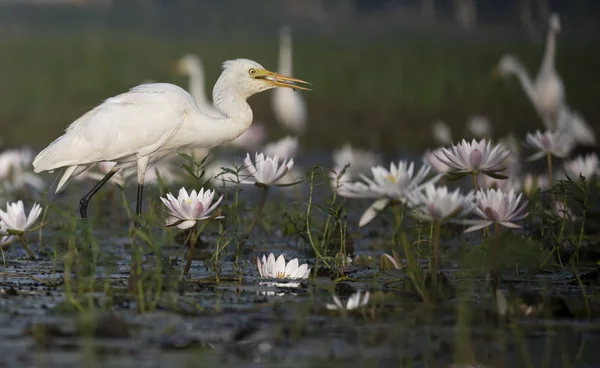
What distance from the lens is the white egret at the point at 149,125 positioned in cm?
750

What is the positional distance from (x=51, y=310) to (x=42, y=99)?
16.4 m

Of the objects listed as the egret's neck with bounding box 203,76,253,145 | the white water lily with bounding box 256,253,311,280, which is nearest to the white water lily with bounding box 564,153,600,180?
the egret's neck with bounding box 203,76,253,145

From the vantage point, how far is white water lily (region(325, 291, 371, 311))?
518 centimetres

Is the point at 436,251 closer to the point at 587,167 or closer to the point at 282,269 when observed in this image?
the point at 282,269

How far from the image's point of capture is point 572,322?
501cm

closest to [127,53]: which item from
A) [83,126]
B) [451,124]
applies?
[451,124]

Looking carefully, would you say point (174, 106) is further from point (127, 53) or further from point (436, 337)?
point (127, 53)

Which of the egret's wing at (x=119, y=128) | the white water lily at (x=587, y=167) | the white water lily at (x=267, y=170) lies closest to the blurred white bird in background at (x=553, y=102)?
the white water lily at (x=587, y=167)

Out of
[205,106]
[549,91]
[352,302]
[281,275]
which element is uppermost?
[549,91]

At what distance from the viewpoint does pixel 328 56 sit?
31188 mm

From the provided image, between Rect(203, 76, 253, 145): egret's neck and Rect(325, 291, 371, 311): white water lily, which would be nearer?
Rect(325, 291, 371, 311): white water lily

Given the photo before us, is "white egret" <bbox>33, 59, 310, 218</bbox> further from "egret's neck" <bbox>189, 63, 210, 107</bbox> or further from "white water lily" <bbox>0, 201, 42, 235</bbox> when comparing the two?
"egret's neck" <bbox>189, 63, 210, 107</bbox>

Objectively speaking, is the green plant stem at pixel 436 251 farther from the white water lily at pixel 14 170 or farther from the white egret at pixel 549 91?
the white egret at pixel 549 91

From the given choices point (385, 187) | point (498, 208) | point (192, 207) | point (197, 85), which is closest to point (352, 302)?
point (385, 187)
